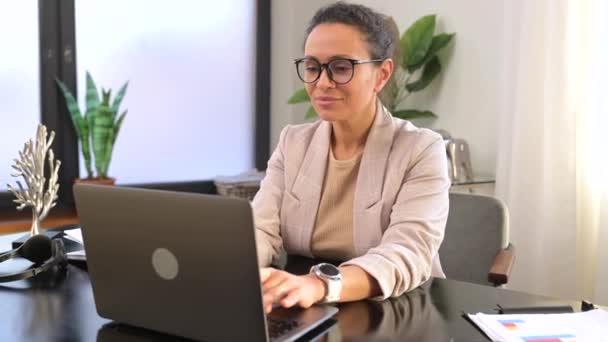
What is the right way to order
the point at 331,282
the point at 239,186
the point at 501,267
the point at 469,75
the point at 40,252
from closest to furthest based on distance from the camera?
the point at 331,282, the point at 40,252, the point at 501,267, the point at 469,75, the point at 239,186

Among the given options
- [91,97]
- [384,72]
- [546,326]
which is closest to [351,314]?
[546,326]

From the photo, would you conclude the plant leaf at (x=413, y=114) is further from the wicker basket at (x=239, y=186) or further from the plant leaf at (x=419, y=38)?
the wicker basket at (x=239, y=186)

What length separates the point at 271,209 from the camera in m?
1.65

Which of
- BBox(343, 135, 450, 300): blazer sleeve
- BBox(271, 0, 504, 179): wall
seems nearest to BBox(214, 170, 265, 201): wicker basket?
BBox(271, 0, 504, 179): wall

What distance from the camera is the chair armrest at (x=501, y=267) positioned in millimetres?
1538

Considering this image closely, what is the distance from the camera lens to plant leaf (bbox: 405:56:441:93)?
299 cm

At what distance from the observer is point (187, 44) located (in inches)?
140

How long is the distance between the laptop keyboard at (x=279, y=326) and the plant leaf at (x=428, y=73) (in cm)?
220

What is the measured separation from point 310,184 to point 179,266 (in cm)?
78

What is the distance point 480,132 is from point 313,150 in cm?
139

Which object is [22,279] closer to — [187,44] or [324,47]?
[324,47]

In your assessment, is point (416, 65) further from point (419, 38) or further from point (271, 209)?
point (271, 209)

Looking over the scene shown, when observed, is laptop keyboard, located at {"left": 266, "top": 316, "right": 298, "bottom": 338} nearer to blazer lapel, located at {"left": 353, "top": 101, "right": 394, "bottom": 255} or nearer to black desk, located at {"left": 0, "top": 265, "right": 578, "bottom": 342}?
black desk, located at {"left": 0, "top": 265, "right": 578, "bottom": 342}

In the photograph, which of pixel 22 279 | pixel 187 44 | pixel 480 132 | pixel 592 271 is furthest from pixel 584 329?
pixel 187 44
